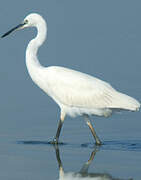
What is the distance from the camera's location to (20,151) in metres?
10.8

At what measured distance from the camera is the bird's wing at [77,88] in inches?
475

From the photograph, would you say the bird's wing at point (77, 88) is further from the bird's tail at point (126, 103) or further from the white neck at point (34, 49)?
the white neck at point (34, 49)

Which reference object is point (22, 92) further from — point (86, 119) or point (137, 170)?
point (137, 170)

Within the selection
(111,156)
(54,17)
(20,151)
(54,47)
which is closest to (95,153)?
(111,156)

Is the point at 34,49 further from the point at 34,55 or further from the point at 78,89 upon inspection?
the point at 78,89

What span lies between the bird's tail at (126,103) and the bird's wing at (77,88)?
10.2 inches

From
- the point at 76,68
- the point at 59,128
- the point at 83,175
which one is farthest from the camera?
the point at 76,68

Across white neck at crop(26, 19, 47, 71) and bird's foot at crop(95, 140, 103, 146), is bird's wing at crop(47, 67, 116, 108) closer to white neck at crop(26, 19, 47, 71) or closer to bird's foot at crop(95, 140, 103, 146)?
white neck at crop(26, 19, 47, 71)

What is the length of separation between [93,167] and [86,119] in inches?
92.5

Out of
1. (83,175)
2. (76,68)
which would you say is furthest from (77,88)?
(76,68)

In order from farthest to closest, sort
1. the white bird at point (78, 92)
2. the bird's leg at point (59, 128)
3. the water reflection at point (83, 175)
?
the white bird at point (78, 92), the bird's leg at point (59, 128), the water reflection at point (83, 175)

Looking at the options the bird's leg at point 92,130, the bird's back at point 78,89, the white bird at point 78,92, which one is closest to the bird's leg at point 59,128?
the white bird at point 78,92

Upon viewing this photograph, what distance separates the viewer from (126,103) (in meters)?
11.7

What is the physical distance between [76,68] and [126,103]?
453cm
